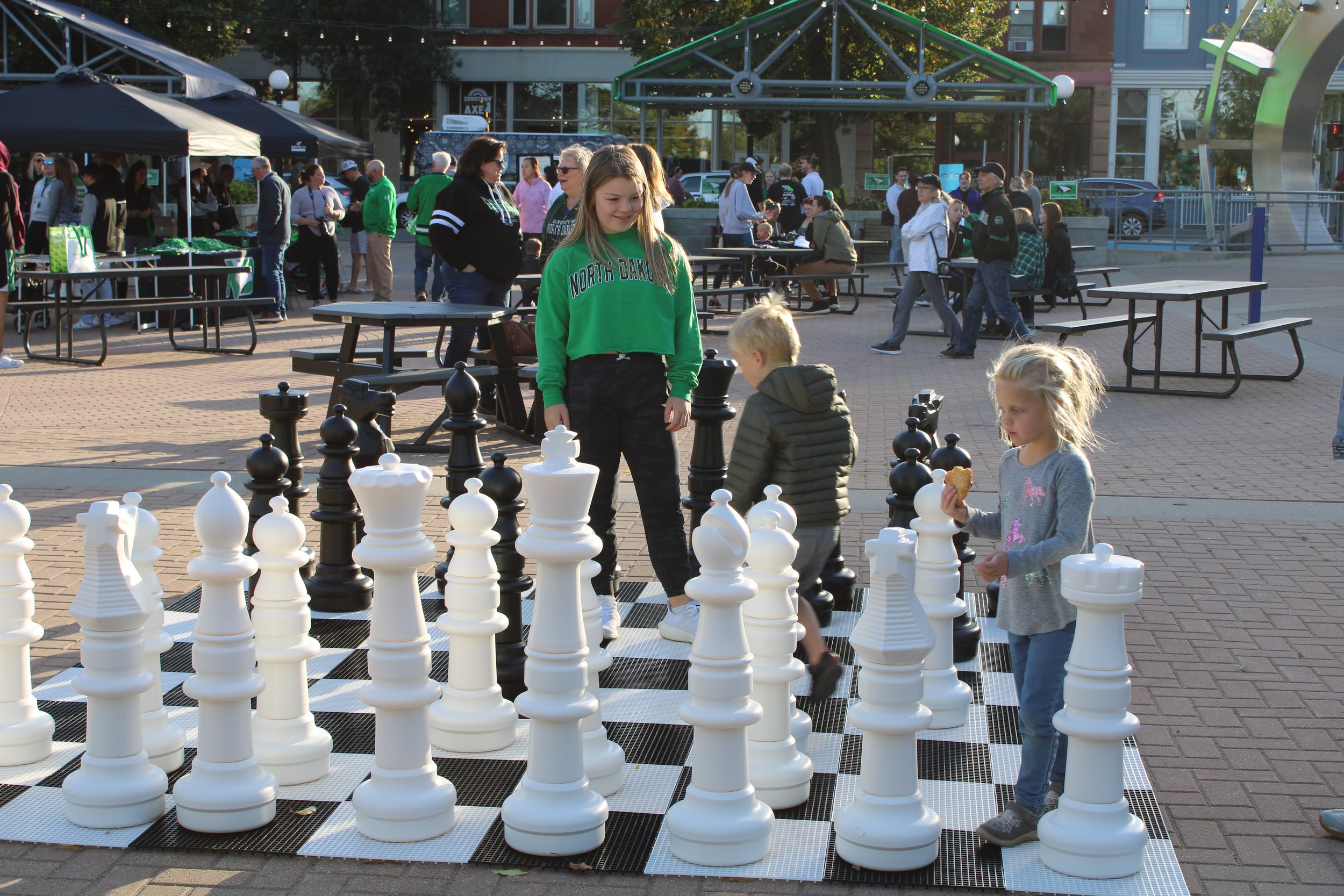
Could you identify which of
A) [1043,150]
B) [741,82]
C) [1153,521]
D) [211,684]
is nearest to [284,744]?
[211,684]

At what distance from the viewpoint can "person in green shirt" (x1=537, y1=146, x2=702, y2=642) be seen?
4.49 metres

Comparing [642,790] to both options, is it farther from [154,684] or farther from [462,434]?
[462,434]

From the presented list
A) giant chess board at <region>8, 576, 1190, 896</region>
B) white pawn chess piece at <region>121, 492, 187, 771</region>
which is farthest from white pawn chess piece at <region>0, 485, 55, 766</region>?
white pawn chess piece at <region>121, 492, 187, 771</region>

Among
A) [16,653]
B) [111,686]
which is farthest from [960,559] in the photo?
[16,653]

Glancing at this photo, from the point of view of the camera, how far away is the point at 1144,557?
5871mm

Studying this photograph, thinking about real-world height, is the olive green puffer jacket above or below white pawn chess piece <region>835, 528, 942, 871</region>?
above

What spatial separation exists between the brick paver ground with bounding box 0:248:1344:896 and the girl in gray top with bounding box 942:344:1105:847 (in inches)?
16.1

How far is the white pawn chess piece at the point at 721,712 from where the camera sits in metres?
2.97

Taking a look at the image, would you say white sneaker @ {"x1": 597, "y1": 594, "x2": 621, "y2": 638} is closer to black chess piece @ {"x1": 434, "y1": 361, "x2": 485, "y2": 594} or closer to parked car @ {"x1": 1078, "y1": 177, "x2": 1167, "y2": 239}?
black chess piece @ {"x1": 434, "y1": 361, "x2": 485, "y2": 594}

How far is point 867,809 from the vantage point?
301 centimetres

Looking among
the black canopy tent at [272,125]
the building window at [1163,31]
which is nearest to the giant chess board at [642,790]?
the black canopy tent at [272,125]

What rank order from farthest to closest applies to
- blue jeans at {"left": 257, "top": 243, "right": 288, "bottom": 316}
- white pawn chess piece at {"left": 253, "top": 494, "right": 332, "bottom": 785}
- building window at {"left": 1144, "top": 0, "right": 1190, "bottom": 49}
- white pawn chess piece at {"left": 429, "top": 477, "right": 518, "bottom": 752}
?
building window at {"left": 1144, "top": 0, "right": 1190, "bottom": 49}, blue jeans at {"left": 257, "top": 243, "right": 288, "bottom": 316}, white pawn chess piece at {"left": 429, "top": 477, "right": 518, "bottom": 752}, white pawn chess piece at {"left": 253, "top": 494, "right": 332, "bottom": 785}

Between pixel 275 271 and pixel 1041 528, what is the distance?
13.9 metres

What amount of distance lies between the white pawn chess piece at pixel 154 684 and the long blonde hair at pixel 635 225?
1710 millimetres
